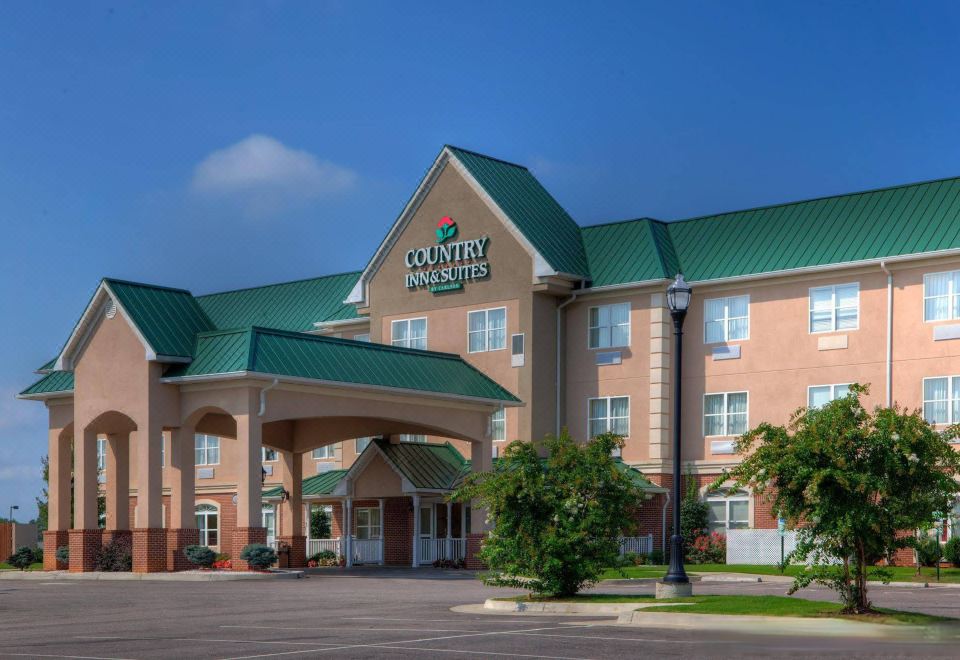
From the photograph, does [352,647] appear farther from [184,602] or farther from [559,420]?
[559,420]

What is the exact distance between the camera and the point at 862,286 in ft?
139

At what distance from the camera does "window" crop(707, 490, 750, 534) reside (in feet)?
147

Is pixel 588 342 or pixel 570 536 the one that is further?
pixel 588 342

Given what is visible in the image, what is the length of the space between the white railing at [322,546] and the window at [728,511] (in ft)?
42.2

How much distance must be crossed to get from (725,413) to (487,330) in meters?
8.62

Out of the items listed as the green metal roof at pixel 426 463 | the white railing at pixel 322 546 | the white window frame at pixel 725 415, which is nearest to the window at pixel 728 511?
the white window frame at pixel 725 415

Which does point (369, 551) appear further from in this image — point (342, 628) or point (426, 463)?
point (342, 628)

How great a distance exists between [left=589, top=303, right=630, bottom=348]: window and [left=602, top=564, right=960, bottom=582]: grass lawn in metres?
8.13

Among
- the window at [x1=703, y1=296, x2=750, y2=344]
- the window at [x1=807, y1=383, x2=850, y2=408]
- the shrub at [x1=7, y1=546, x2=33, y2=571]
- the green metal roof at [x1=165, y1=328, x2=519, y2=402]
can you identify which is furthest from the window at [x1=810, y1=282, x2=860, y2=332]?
the shrub at [x1=7, y1=546, x2=33, y2=571]

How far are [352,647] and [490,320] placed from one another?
1215 inches

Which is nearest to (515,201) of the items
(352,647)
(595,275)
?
(595,275)

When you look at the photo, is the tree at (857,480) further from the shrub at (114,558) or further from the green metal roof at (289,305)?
the green metal roof at (289,305)

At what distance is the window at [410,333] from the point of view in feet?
165

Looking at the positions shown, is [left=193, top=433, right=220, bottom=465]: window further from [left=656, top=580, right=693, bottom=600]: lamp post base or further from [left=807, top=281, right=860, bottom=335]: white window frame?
[left=656, top=580, right=693, bottom=600]: lamp post base
